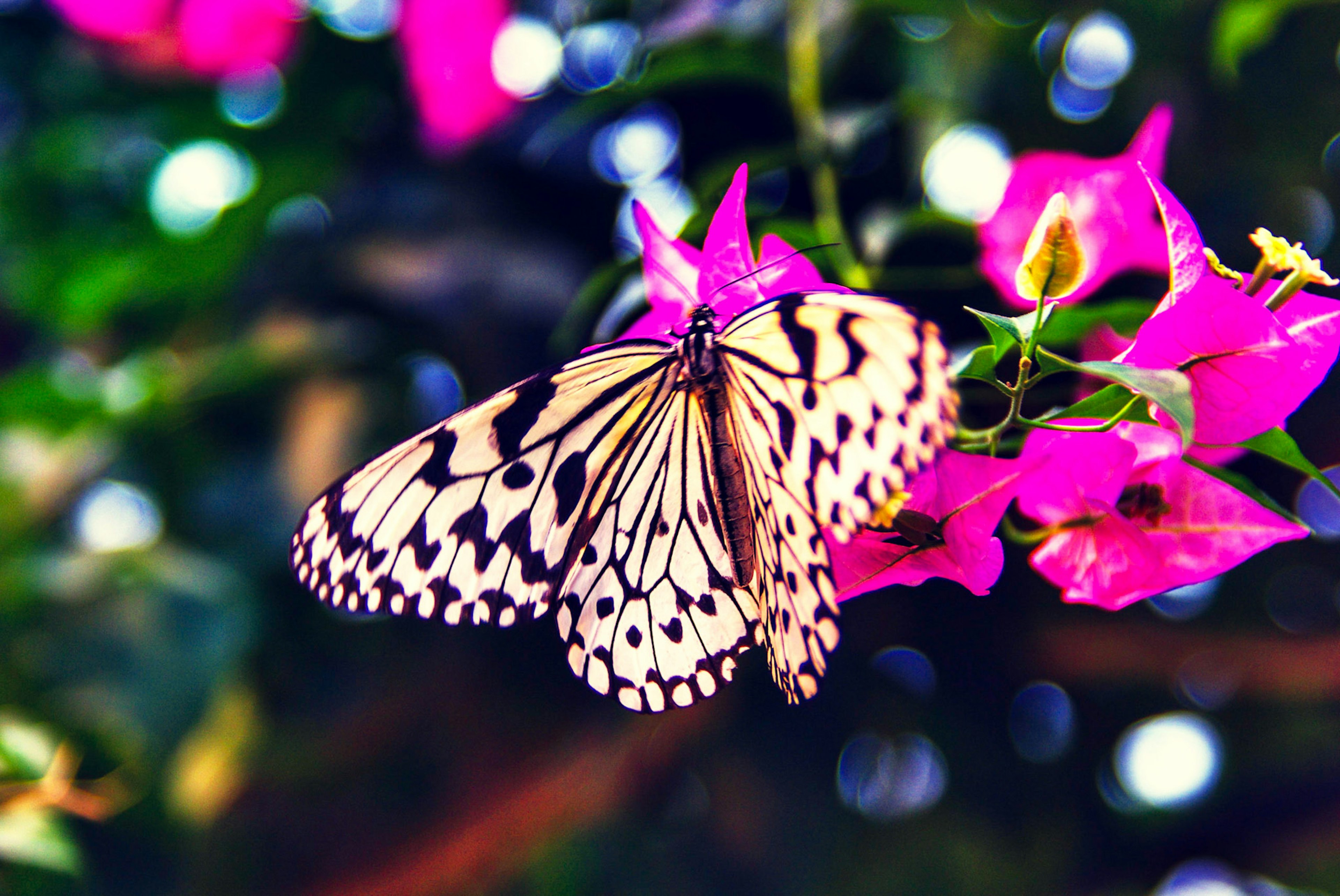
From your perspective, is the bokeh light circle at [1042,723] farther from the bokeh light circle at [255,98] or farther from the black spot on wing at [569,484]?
the bokeh light circle at [255,98]

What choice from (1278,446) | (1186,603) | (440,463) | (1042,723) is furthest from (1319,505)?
(440,463)

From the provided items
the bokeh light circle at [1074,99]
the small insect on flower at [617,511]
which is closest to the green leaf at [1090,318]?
the small insect on flower at [617,511]

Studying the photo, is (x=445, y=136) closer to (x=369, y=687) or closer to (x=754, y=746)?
(x=369, y=687)

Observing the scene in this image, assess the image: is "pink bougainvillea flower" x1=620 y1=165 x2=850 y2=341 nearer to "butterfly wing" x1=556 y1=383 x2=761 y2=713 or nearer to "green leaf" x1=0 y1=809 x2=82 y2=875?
"butterfly wing" x1=556 y1=383 x2=761 y2=713

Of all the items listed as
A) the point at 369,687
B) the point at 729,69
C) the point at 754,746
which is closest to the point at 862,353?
the point at 729,69

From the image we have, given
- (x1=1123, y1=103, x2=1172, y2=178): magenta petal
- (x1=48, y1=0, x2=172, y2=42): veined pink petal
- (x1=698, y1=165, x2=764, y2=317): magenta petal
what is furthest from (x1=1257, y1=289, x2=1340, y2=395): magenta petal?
(x1=48, y1=0, x2=172, y2=42): veined pink petal
